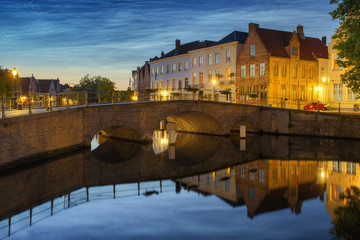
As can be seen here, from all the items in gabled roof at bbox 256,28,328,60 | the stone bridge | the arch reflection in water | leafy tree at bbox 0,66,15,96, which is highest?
gabled roof at bbox 256,28,328,60

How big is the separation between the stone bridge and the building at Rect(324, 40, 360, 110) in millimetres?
7643

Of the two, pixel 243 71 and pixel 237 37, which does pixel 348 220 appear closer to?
pixel 243 71

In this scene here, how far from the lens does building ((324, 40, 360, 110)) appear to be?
34500 mm

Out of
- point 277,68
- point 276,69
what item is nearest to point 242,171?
point 276,69

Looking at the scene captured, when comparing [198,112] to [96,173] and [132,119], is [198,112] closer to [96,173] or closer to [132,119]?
[132,119]

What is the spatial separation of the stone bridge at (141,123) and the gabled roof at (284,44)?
1103 cm

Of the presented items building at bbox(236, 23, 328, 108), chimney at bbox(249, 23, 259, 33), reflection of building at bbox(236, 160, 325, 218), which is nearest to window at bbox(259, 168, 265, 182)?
reflection of building at bbox(236, 160, 325, 218)

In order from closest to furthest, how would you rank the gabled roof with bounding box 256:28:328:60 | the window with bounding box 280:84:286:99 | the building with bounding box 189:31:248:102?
the window with bounding box 280:84:286:99
the gabled roof with bounding box 256:28:328:60
the building with bounding box 189:31:248:102

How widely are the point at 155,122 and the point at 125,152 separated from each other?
4034 mm

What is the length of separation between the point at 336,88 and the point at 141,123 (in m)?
22.5

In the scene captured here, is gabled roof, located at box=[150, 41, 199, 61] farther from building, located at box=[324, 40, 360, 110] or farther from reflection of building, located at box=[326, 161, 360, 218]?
reflection of building, located at box=[326, 161, 360, 218]

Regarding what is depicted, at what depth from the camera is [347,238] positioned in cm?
822

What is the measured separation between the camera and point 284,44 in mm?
40719

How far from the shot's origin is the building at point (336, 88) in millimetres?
34500
